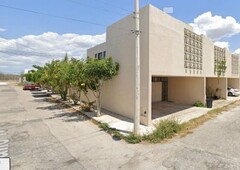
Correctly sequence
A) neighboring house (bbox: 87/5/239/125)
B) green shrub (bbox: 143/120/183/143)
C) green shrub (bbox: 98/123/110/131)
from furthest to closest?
neighboring house (bbox: 87/5/239/125) → green shrub (bbox: 98/123/110/131) → green shrub (bbox: 143/120/183/143)

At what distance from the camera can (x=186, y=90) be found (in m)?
14.2

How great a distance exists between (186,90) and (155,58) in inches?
280

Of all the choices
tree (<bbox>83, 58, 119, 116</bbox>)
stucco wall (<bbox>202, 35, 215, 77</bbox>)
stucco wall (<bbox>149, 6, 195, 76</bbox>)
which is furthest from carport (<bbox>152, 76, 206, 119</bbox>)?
tree (<bbox>83, 58, 119, 116</bbox>)

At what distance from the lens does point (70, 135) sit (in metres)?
7.07

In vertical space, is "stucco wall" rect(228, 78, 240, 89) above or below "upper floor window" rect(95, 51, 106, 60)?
below

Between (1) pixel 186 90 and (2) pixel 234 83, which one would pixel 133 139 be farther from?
(2) pixel 234 83

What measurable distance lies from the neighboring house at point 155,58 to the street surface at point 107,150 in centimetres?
248

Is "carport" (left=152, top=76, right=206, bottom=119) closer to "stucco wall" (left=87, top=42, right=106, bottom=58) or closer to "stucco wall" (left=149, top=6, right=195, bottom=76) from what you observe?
"stucco wall" (left=149, top=6, right=195, bottom=76)

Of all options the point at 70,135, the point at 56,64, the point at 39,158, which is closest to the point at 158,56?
the point at 70,135

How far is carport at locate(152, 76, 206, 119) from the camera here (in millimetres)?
13030

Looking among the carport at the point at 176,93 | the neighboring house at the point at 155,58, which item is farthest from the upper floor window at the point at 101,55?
the carport at the point at 176,93

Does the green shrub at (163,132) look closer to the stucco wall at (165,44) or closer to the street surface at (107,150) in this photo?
the street surface at (107,150)

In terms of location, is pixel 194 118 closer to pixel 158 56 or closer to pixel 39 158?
pixel 158 56

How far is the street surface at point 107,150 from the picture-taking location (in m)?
4.59
